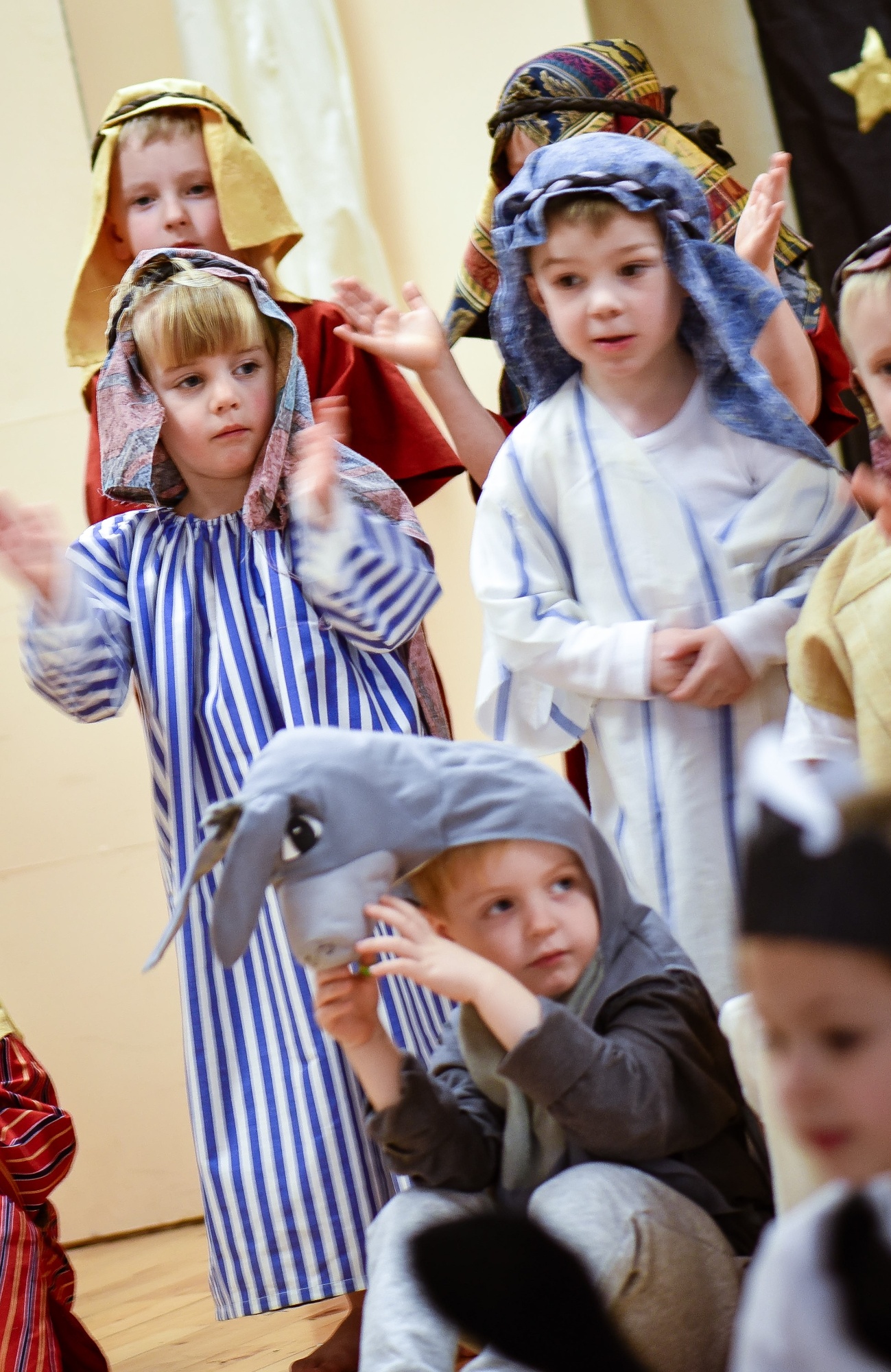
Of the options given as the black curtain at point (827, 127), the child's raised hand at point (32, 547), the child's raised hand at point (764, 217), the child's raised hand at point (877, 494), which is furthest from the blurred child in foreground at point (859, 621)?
the black curtain at point (827, 127)

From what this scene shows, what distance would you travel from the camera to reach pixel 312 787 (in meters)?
1.32

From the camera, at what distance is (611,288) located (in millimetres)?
1705

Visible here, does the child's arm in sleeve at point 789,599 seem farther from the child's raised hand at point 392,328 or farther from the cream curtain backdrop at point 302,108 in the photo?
the cream curtain backdrop at point 302,108

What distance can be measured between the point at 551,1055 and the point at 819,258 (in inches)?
83.1

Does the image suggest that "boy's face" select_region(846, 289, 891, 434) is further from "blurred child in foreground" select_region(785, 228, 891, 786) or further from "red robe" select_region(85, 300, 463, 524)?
"red robe" select_region(85, 300, 463, 524)

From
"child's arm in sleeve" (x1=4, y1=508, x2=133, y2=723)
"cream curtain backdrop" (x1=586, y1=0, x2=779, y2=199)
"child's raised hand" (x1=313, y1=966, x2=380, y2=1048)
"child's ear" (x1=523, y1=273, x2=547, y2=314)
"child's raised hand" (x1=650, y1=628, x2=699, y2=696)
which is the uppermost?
"cream curtain backdrop" (x1=586, y1=0, x2=779, y2=199)

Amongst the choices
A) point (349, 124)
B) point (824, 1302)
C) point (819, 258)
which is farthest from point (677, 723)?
point (349, 124)

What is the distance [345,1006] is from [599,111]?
138 cm

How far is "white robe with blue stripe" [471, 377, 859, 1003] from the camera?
168 centimetres

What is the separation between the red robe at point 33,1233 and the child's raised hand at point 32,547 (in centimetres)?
65

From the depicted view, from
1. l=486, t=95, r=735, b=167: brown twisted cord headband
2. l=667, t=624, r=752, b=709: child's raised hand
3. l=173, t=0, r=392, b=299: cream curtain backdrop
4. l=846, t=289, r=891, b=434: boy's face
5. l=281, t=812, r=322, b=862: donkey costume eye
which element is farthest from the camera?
l=173, t=0, r=392, b=299: cream curtain backdrop

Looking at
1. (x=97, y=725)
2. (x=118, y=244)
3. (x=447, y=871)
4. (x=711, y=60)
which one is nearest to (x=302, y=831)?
(x=447, y=871)

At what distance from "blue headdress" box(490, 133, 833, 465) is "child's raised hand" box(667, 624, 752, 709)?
24 cm

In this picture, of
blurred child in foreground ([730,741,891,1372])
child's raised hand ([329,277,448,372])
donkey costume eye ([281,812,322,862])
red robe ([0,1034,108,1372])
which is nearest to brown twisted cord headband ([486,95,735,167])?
child's raised hand ([329,277,448,372])
